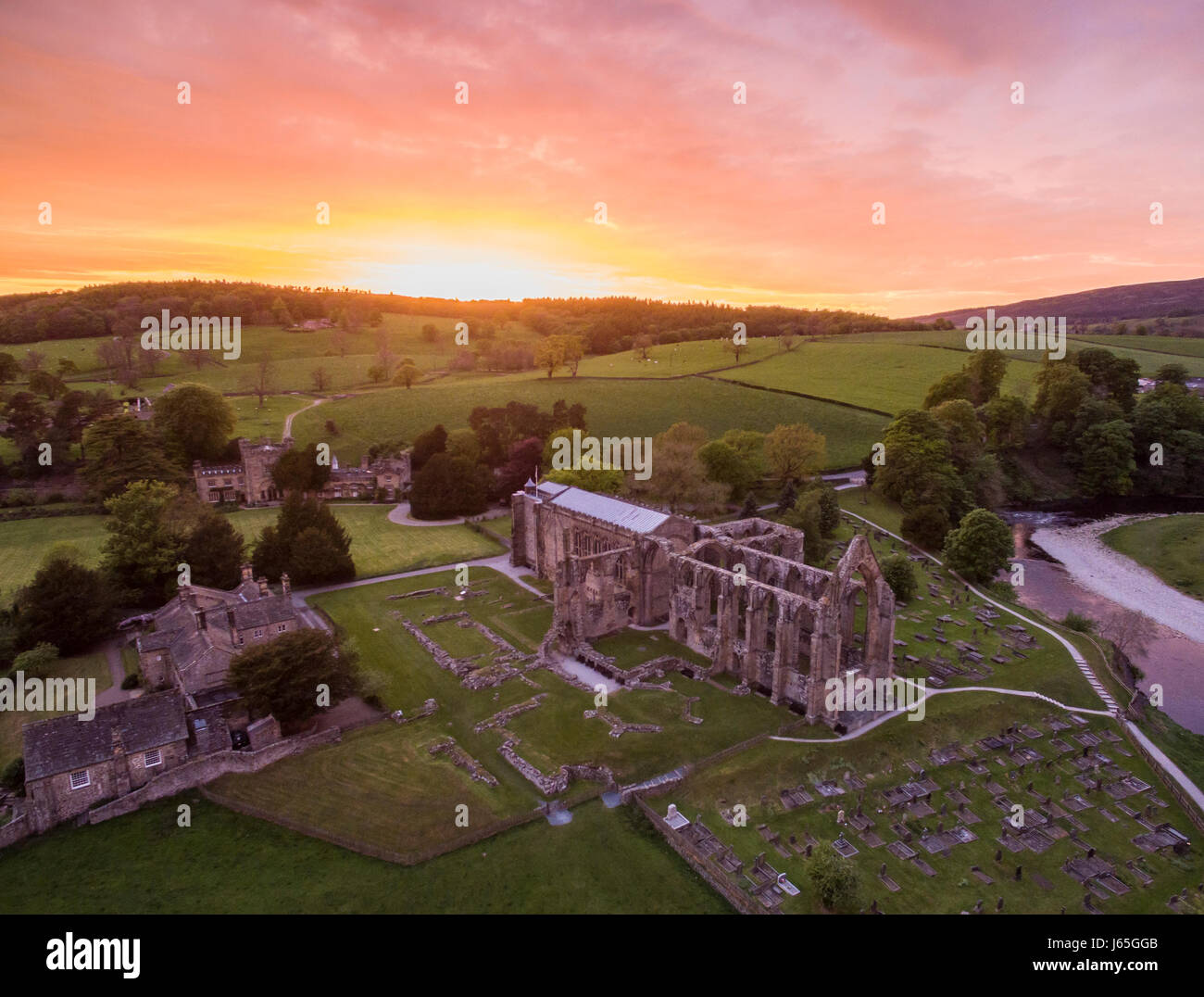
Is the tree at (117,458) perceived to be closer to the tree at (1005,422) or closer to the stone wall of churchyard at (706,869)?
the stone wall of churchyard at (706,869)

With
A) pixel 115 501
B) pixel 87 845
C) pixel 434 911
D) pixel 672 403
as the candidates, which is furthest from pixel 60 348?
pixel 434 911

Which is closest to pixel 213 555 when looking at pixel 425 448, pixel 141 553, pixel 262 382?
pixel 141 553

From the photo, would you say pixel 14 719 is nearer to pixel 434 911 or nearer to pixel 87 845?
pixel 87 845

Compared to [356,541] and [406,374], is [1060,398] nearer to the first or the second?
[356,541]

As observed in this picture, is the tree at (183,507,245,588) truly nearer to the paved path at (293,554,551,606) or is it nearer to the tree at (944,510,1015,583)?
the paved path at (293,554,551,606)

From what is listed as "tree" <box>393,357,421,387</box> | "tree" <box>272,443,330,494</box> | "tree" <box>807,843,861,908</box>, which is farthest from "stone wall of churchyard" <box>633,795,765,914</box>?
"tree" <box>393,357,421,387</box>

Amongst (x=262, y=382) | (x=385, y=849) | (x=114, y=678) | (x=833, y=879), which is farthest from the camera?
(x=262, y=382)
